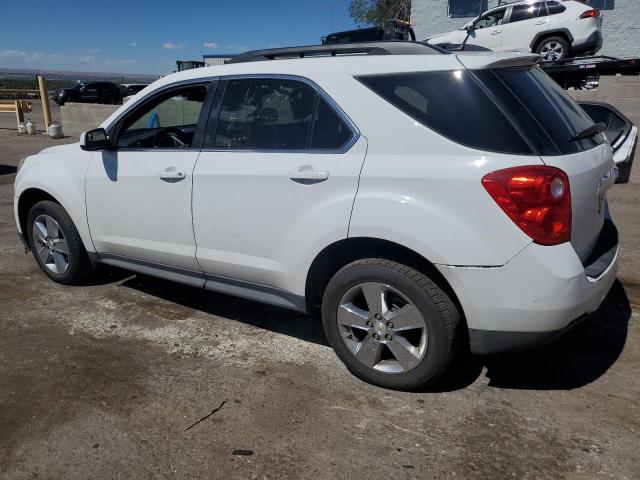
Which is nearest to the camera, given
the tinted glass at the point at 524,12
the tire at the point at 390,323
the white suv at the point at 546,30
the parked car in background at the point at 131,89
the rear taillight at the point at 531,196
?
the rear taillight at the point at 531,196

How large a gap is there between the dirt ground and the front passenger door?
55cm

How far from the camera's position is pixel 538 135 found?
2.54 m

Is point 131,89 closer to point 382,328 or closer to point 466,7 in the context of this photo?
point 466,7

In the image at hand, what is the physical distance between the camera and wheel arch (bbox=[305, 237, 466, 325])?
8.92 ft

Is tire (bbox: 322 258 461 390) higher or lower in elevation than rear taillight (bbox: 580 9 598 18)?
lower

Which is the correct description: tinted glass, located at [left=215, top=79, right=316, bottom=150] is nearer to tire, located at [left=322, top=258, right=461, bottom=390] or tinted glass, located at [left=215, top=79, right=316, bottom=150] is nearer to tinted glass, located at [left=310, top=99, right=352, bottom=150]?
tinted glass, located at [left=310, top=99, right=352, bottom=150]

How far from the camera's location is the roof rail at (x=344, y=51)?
2.94 meters

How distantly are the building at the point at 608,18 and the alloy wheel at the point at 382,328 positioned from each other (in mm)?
24297

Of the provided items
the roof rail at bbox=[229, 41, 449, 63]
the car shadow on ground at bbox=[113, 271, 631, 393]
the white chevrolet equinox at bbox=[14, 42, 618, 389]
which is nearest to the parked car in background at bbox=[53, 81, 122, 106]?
the car shadow on ground at bbox=[113, 271, 631, 393]

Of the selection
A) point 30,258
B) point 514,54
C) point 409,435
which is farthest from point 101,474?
point 30,258

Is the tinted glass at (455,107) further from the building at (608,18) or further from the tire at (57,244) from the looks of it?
the building at (608,18)

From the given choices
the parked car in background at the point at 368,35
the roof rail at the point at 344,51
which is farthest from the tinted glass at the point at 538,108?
the parked car in background at the point at 368,35

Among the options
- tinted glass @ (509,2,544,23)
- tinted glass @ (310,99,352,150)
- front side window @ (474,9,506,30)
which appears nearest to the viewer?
tinted glass @ (310,99,352,150)

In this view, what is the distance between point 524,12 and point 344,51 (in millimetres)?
13653
